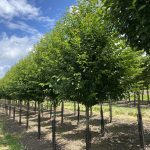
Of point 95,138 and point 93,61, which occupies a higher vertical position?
point 93,61

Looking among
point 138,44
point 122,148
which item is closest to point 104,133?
point 122,148

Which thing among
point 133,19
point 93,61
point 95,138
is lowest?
point 95,138

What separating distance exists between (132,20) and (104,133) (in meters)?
18.0

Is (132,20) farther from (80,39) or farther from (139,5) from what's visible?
(80,39)

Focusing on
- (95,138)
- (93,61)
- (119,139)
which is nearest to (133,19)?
(93,61)

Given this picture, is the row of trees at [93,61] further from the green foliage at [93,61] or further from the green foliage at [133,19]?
the green foliage at [133,19]

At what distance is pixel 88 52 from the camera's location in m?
14.8

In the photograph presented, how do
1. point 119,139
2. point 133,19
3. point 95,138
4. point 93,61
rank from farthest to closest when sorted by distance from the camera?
point 95,138, point 119,139, point 93,61, point 133,19

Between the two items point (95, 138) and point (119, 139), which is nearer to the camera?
point (119, 139)

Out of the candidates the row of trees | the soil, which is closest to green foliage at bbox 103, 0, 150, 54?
the row of trees

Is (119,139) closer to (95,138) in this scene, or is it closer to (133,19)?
(95,138)

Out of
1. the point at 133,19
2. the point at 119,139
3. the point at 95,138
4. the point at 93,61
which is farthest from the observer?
the point at 95,138

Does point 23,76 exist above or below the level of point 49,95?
above

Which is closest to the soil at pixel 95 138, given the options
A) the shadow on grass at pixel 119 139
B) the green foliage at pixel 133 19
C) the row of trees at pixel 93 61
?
the shadow on grass at pixel 119 139
